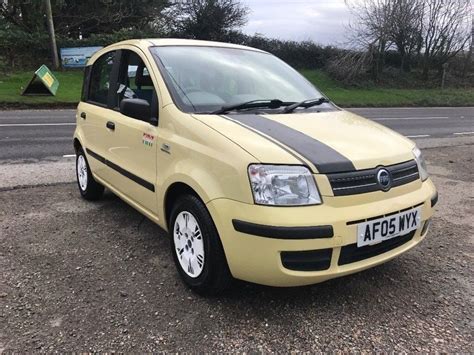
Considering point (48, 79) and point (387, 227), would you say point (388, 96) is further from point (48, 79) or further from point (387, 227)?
point (387, 227)

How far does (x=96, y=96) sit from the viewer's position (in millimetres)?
4848

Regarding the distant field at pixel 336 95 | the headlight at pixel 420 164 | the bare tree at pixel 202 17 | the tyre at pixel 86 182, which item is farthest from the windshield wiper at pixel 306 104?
the bare tree at pixel 202 17

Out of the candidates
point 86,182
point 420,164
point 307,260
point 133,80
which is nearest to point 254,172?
point 307,260

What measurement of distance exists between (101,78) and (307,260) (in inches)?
127

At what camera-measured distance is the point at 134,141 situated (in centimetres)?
378

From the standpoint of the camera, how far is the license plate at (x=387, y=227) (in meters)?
2.72

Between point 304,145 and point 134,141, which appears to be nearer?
point 304,145

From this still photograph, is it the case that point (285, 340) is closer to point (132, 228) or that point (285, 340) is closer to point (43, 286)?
point (43, 286)

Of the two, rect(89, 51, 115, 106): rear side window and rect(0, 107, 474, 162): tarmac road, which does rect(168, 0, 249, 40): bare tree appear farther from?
rect(89, 51, 115, 106): rear side window

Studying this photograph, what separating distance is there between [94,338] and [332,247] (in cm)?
149

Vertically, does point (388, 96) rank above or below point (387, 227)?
below

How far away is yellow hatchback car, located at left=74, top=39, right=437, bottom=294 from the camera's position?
8.66 feet

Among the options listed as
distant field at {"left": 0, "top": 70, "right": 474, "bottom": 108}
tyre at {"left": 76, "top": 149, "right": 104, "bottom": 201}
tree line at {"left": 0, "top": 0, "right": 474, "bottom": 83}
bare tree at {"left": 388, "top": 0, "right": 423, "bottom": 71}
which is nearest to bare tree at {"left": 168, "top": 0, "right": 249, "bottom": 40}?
tree line at {"left": 0, "top": 0, "right": 474, "bottom": 83}

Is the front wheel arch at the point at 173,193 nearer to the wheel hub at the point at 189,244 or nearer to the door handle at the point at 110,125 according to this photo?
the wheel hub at the point at 189,244
